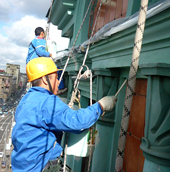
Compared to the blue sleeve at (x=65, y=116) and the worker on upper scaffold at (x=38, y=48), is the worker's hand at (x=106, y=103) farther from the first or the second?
the worker on upper scaffold at (x=38, y=48)

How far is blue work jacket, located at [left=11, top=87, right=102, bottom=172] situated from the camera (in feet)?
6.98

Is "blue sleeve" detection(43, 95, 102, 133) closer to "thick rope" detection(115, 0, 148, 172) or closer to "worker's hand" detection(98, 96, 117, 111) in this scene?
"worker's hand" detection(98, 96, 117, 111)

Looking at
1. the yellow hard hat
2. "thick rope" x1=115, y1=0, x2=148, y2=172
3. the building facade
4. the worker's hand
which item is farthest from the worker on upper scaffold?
"thick rope" x1=115, y1=0, x2=148, y2=172

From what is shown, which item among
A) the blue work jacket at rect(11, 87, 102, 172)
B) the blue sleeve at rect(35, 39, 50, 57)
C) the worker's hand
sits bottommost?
the blue work jacket at rect(11, 87, 102, 172)

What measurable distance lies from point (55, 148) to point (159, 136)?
1.36m

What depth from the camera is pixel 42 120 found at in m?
2.21

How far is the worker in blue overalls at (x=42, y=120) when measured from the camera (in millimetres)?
2135

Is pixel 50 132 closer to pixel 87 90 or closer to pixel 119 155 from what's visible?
pixel 119 155

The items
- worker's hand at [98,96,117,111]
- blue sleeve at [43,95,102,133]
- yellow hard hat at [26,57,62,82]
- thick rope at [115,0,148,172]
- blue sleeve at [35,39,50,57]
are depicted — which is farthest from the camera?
blue sleeve at [35,39,50,57]

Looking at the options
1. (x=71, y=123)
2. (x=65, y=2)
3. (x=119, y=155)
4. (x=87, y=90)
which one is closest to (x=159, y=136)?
(x=119, y=155)

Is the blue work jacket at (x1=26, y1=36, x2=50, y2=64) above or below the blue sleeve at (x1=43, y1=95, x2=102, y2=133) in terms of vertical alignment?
above

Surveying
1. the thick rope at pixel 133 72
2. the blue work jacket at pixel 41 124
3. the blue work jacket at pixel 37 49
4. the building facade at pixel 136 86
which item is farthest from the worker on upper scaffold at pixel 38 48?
the thick rope at pixel 133 72

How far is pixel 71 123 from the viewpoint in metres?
2.11

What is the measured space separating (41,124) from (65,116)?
335mm
